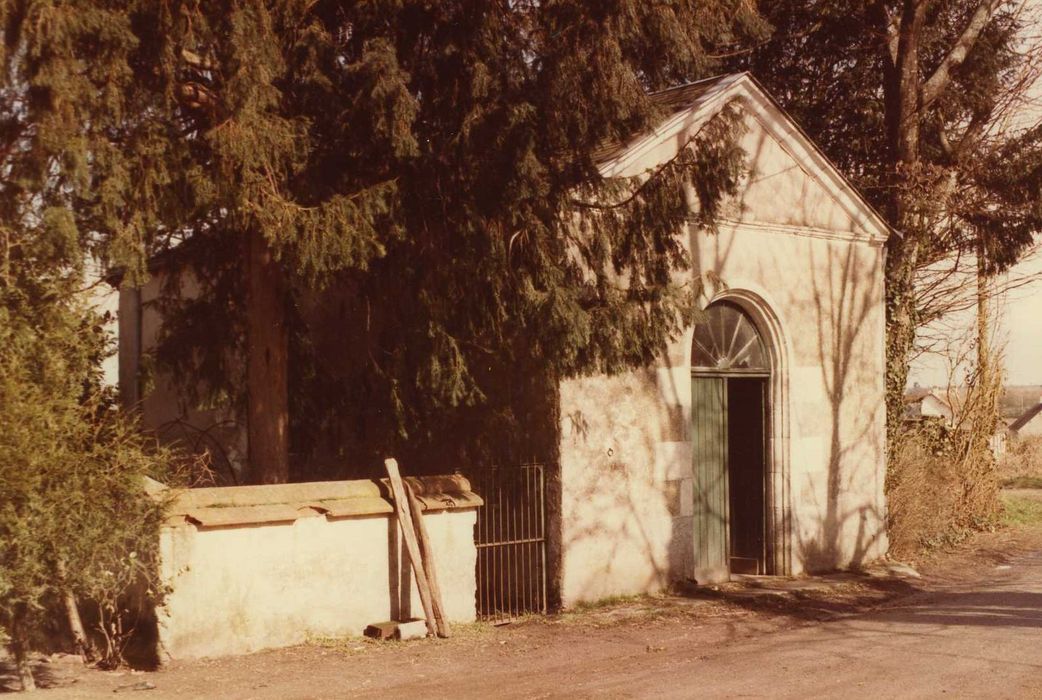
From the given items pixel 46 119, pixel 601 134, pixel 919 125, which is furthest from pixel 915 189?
pixel 46 119

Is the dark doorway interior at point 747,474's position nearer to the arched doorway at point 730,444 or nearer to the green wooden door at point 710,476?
the arched doorway at point 730,444

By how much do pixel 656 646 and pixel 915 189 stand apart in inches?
391

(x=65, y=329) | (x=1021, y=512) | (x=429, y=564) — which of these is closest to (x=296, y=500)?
(x=429, y=564)

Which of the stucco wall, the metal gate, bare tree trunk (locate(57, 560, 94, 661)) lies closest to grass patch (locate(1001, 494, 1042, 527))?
the metal gate

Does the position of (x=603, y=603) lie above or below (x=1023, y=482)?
above

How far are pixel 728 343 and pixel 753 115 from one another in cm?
272

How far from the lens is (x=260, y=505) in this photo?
9281mm

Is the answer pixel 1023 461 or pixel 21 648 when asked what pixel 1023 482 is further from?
pixel 21 648

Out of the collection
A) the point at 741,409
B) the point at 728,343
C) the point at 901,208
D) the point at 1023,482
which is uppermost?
the point at 901,208

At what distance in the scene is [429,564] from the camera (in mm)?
10094

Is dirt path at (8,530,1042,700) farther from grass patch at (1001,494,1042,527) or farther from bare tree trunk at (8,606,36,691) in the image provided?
grass patch at (1001,494,1042,527)

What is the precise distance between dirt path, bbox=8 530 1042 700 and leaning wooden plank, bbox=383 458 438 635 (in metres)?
0.29

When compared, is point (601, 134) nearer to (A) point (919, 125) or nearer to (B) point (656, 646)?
(B) point (656, 646)

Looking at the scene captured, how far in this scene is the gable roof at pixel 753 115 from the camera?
39.8 feet
